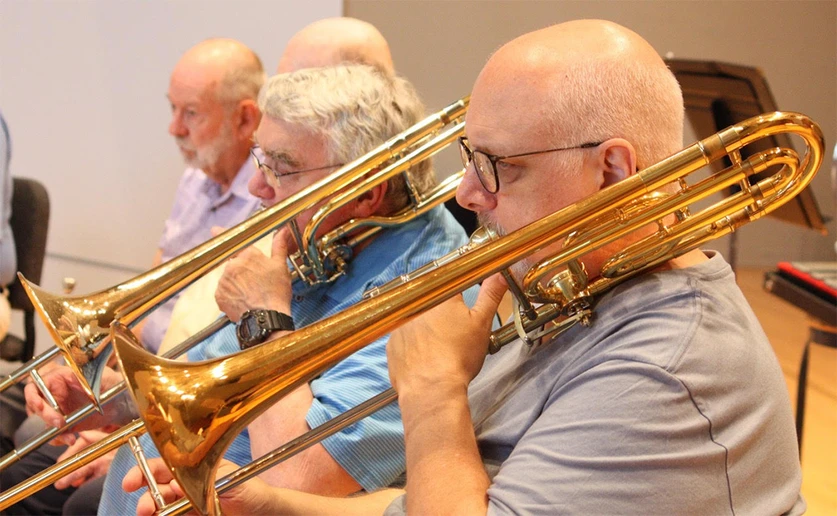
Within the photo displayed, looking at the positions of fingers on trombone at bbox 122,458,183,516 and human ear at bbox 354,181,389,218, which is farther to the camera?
human ear at bbox 354,181,389,218

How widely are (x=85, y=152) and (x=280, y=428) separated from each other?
2.85 metres

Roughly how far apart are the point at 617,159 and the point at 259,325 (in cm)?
73

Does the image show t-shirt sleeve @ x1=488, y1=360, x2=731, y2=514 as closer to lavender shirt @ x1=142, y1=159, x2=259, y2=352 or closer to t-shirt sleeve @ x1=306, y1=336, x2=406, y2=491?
t-shirt sleeve @ x1=306, y1=336, x2=406, y2=491

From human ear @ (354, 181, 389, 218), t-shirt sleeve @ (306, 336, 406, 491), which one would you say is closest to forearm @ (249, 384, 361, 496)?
t-shirt sleeve @ (306, 336, 406, 491)

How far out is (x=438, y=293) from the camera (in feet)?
3.31

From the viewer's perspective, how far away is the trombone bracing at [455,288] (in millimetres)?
1009

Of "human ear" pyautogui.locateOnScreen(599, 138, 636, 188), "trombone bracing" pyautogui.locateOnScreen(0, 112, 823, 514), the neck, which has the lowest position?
the neck

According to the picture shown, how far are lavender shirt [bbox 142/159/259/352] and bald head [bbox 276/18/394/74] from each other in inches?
14.0

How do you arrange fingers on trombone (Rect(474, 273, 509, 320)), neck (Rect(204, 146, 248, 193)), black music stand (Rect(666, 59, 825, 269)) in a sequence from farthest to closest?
1. neck (Rect(204, 146, 248, 193))
2. black music stand (Rect(666, 59, 825, 269))
3. fingers on trombone (Rect(474, 273, 509, 320))

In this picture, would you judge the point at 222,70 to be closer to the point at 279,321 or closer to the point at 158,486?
the point at 279,321

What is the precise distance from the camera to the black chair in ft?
9.31

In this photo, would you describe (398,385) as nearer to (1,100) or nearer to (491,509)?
(491,509)

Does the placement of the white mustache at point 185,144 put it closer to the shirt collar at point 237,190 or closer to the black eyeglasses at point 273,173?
the shirt collar at point 237,190

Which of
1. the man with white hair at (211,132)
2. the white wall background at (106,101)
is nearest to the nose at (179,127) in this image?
the man with white hair at (211,132)
